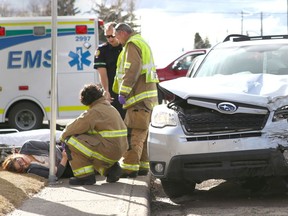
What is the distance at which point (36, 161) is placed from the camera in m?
7.91

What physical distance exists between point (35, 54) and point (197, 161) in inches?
311

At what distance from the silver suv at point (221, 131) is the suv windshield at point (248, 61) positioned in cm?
52

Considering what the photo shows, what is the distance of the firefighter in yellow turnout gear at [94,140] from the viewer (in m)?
7.27

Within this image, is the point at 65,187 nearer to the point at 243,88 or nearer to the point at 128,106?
the point at 128,106

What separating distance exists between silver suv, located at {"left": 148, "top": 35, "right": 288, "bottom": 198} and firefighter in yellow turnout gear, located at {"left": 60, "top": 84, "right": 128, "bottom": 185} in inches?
32.1

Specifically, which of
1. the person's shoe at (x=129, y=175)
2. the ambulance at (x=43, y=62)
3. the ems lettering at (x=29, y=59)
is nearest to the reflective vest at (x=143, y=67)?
the person's shoe at (x=129, y=175)

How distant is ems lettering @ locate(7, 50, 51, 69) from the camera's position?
43.9 ft

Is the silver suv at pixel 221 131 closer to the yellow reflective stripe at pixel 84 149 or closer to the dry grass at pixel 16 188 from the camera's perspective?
the yellow reflective stripe at pixel 84 149

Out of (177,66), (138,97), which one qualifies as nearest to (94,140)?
(138,97)

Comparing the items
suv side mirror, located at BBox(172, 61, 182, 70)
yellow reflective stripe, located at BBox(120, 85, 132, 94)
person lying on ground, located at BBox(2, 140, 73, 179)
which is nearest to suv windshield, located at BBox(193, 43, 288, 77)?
yellow reflective stripe, located at BBox(120, 85, 132, 94)

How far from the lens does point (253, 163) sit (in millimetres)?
6141

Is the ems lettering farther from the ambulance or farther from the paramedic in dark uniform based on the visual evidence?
the paramedic in dark uniform

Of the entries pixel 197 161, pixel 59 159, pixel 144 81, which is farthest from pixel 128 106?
pixel 197 161

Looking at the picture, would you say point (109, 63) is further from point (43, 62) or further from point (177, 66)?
point (177, 66)
